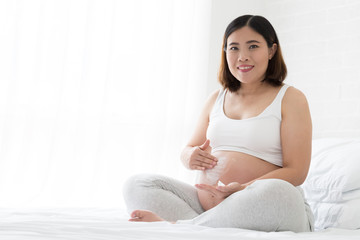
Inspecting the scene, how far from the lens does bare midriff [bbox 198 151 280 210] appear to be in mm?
1868

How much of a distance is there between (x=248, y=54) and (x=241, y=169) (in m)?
0.45

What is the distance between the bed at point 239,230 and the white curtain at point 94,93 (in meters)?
0.96

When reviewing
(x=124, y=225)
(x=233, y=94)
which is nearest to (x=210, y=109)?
(x=233, y=94)

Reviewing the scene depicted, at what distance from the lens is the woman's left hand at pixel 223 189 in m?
1.65

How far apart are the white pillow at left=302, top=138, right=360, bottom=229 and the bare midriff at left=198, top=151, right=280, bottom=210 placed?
280 mm

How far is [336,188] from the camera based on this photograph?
1.98m

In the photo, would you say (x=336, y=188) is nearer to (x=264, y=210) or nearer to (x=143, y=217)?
(x=264, y=210)

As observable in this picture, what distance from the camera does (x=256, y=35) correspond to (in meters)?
2.00

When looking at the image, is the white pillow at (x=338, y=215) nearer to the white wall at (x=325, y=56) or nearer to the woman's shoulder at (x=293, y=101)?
the woman's shoulder at (x=293, y=101)

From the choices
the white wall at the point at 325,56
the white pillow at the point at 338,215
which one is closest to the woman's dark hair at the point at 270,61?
the white pillow at the point at 338,215

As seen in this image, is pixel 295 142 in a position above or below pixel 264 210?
above

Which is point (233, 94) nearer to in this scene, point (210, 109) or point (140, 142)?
point (210, 109)

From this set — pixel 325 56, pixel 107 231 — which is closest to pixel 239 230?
pixel 107 231

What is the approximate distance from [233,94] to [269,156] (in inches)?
15.1
